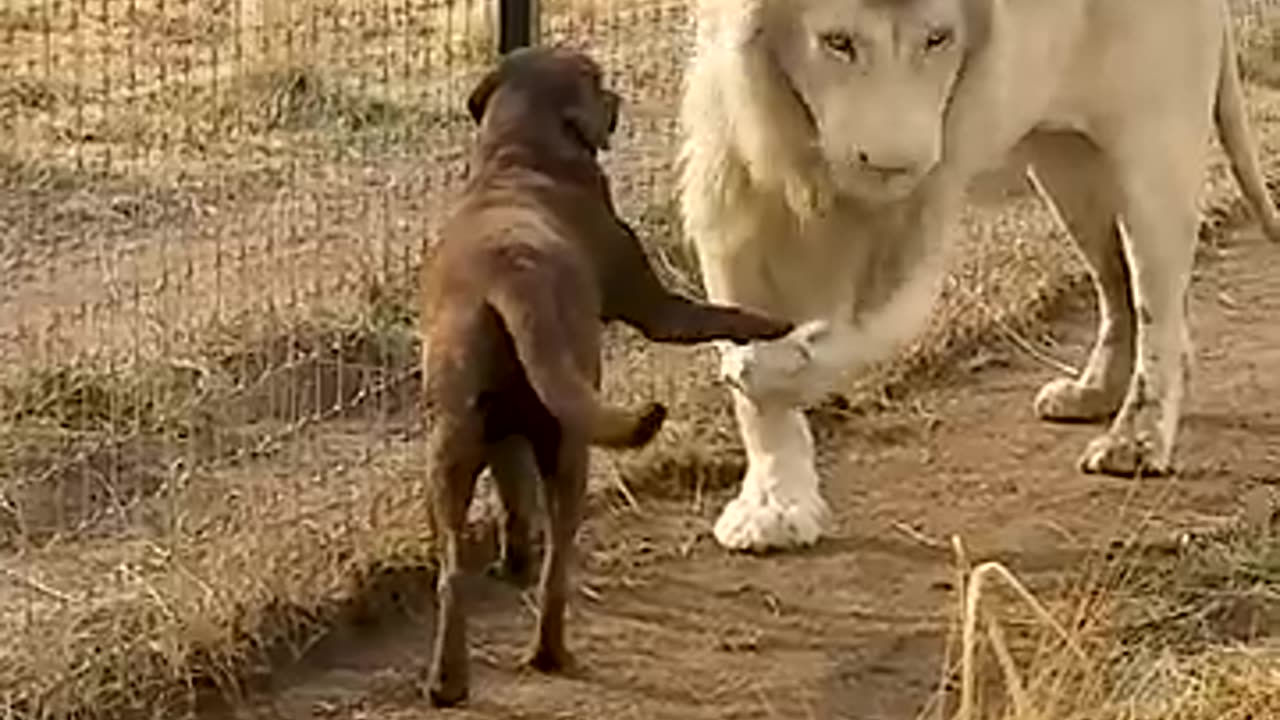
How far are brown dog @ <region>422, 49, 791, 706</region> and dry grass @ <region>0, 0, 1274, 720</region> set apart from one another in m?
0.46

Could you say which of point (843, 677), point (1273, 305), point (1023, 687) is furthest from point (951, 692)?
point (1273, 305)

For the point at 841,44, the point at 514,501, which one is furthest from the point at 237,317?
the point at 841,44

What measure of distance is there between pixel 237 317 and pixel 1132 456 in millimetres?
1917

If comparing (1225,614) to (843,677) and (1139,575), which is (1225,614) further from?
(843,677)

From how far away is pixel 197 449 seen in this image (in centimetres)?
582

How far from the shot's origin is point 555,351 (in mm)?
4254

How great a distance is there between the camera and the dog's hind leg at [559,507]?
14.7 feet

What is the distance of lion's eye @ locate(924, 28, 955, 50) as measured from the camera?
492cm

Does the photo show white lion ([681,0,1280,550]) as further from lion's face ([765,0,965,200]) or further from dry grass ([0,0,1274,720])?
dry grass ([0,0,1274,720])

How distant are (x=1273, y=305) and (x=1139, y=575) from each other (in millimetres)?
Answer: 2513

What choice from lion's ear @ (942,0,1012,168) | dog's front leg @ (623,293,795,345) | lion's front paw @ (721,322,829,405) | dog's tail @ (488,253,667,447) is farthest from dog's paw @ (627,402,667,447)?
lion's ear @ (942,0,1012,168)

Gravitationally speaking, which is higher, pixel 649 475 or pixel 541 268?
pixel 541 268

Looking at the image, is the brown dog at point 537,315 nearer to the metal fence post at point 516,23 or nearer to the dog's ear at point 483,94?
the dog's ear at point 483,94

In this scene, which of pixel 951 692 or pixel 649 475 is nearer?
pixel 951 692
